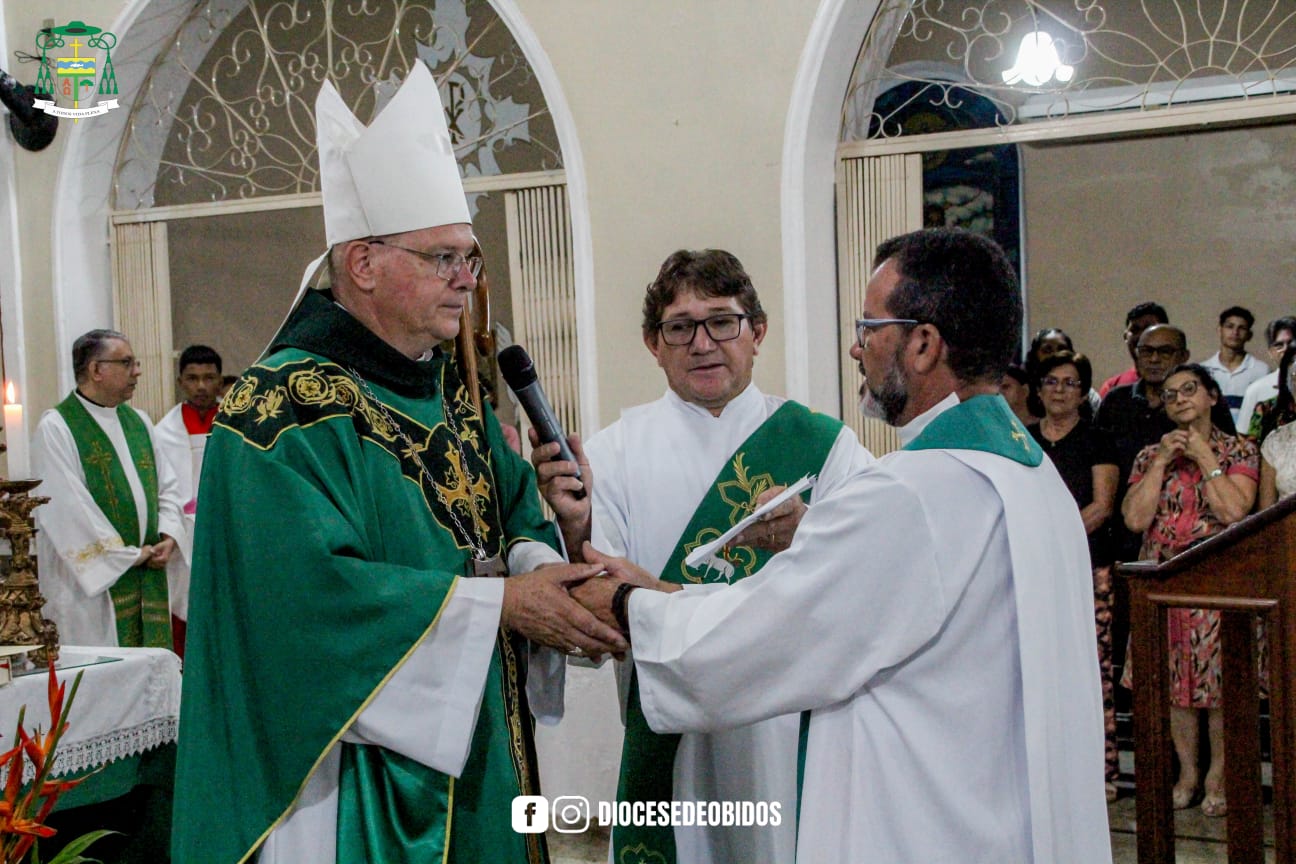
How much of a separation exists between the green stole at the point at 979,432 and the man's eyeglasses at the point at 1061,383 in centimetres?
327

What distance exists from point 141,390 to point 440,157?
17.1ft

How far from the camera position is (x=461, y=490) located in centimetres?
230

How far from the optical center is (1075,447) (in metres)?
5.07

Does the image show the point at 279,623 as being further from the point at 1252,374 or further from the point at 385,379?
the point at 1252,374

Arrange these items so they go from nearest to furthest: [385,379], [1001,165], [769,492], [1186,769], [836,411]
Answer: [385,379] < [769,492] < [1186,769] < [836,411] < [1001,165]

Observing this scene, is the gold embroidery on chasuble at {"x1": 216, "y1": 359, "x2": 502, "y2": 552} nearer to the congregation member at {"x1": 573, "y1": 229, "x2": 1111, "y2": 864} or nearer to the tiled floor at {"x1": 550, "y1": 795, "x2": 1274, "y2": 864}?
the congregation member at {"x1": 573, "y1": 229, "x2": 1111, "y2": 864}

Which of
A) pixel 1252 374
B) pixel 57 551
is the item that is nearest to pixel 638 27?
pixel 57 551

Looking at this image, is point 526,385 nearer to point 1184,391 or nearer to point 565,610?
point 565,610

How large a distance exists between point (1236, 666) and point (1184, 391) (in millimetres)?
1723

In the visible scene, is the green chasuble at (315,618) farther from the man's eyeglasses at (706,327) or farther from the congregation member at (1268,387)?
the congregation member at (1268,387)

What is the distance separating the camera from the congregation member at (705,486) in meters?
2.62

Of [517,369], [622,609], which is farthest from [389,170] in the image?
[622,609]

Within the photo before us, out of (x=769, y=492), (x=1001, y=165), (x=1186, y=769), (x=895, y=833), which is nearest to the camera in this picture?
(x=895, y=833)

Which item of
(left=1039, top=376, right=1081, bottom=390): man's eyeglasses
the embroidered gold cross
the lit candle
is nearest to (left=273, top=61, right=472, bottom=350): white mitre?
the embroidered gold cross
